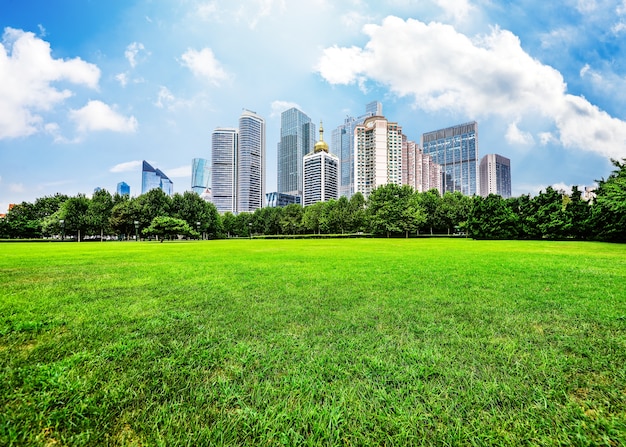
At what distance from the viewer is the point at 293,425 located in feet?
6.50

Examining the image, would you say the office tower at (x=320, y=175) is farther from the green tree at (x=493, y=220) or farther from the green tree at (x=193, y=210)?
the green tree at (x=493, y=220)

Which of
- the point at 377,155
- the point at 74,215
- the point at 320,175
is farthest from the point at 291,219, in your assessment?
the point at 320,175

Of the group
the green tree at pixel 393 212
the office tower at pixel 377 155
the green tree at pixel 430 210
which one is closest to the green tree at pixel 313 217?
the green tree at pixel 393 212

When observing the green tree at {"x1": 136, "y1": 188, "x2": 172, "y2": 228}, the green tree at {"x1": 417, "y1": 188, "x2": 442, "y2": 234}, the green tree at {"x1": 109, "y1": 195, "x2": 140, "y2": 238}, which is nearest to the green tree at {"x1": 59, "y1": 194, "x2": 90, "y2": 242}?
the green tree at {"x1": 109, "y1": 195, "x2": 140, "y2": 238}

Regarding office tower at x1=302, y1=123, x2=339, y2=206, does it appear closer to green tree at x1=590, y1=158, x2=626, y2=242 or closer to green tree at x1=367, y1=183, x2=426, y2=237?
→ green tree at x1=367, y1=183, x2=426, y2=237

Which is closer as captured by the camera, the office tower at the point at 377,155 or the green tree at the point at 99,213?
the green tree at the point at 99,213

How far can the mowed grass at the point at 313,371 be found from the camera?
1.94m

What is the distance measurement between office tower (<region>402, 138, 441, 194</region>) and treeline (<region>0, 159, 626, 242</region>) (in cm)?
8811

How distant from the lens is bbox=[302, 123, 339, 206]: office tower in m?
159

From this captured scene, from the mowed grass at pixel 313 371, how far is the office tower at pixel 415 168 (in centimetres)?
14812

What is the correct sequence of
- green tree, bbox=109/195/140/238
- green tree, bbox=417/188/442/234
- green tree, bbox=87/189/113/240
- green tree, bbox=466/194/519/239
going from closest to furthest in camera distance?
green tree, bbox=466/194/519/239, green tree, bbox=109/195/140/238, green tree, bbox=87/189/113/240, green tree, bbox=417/188/442/234

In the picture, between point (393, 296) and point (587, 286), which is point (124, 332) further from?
point (587, 286)

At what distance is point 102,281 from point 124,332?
16.2 ft

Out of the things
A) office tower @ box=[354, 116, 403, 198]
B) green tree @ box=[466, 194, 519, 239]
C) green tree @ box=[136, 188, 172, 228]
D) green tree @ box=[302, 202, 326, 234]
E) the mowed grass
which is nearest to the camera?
the mowed grass
